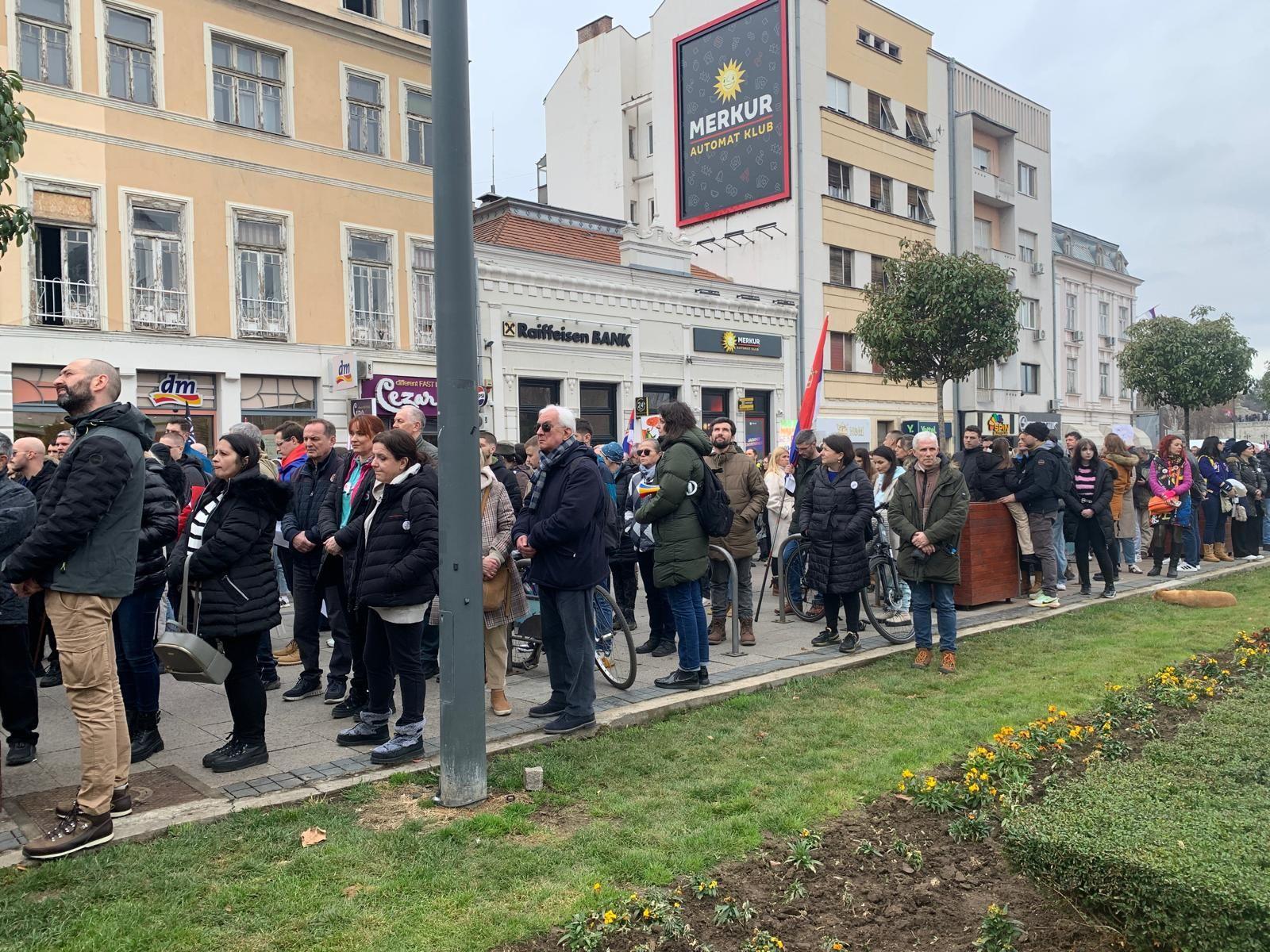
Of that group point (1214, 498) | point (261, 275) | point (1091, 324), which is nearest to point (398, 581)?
point (1214, 498)

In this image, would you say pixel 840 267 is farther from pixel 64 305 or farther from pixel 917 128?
pixel 64 305

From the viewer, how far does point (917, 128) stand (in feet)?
124

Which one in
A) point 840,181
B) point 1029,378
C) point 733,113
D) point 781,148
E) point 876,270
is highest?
point 733,113

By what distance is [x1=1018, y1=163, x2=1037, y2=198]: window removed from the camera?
43.6m

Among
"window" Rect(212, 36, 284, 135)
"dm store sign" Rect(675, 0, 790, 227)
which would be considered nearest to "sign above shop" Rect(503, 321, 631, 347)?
"window" Rect(212, 36, 284, 135)

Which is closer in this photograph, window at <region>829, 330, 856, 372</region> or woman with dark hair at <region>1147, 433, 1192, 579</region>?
woman with dark hair at <region>1147, 433, 1192, 579</region>

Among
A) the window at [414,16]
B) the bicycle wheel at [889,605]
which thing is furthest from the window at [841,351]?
the bicycle wheel at [889,605]

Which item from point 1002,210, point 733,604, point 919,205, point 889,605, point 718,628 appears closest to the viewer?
point 733,604

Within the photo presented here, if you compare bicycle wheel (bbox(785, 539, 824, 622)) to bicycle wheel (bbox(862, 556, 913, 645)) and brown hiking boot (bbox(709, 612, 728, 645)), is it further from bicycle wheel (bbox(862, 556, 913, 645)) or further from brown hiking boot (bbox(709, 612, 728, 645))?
brown hiking boot (bbox(709, 612, 728, 645))

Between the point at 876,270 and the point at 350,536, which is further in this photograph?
the point at 876,270

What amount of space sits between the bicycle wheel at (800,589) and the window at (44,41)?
15753mm

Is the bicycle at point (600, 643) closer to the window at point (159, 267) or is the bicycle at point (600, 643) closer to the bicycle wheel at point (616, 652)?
the bicycle wheel at point (616, 652)

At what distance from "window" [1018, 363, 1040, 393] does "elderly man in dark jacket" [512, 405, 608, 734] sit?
40813mm

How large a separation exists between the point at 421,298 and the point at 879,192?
65.8 feet
